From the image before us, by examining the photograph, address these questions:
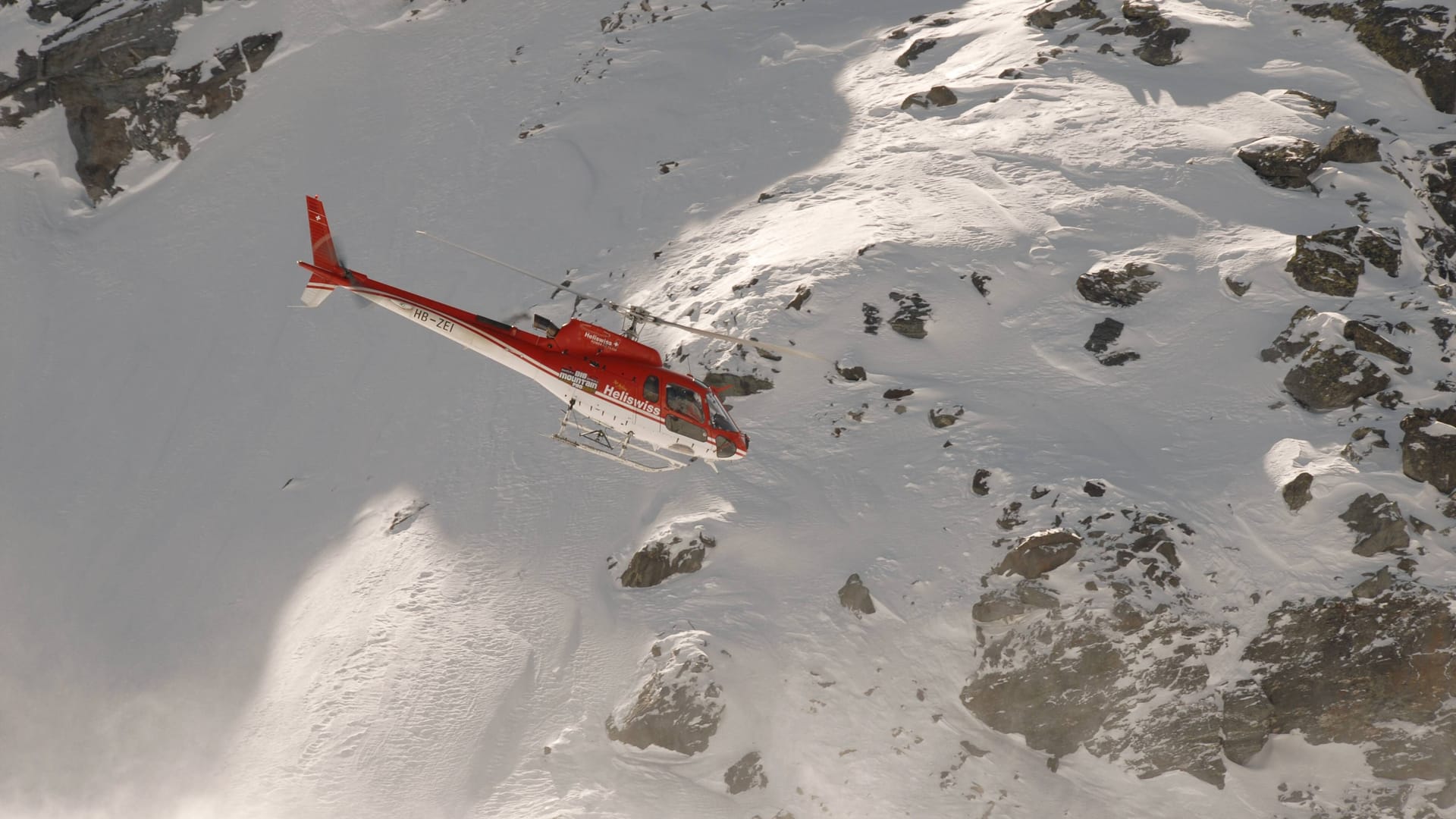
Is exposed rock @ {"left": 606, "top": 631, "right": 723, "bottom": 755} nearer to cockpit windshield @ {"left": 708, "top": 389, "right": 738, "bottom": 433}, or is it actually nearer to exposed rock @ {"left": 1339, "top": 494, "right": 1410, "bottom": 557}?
cockpit windshield @ {"left": 708, "top": 389, "right": 738, "bottom": 433}

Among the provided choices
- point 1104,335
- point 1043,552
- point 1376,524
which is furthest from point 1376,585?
point 1104,335

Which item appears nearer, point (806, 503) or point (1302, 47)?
point (806, 503)

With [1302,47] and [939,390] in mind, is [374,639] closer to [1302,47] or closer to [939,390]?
[939,390]

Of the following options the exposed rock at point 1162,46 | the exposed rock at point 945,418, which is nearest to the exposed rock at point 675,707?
the exposed rock at point 945,418

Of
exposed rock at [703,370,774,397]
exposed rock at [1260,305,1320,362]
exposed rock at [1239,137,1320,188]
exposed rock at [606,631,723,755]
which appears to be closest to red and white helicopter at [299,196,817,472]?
exposed rock at [606,631,723,755]

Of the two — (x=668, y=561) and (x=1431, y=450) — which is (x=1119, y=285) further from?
(x=668, y=561)

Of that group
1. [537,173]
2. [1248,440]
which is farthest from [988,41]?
[1248,440]
